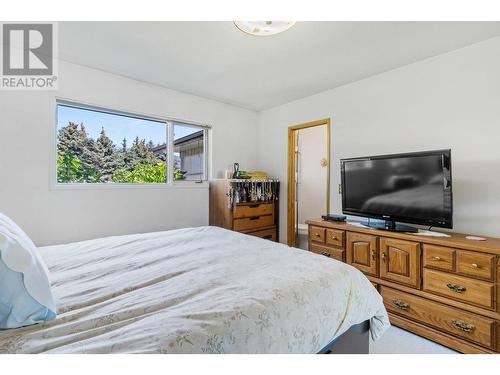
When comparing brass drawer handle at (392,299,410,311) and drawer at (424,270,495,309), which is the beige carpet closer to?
brass drawer handle at (392,299,410,311)

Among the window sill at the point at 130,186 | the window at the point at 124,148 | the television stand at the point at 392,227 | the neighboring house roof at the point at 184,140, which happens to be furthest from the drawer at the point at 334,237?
the neighboring house roof at the point at 184,140

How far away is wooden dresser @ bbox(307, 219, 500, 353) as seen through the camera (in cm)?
166

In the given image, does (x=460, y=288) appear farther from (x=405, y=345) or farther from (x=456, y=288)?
(x=405, y=345)

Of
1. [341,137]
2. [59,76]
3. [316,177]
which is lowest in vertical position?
[316,177]

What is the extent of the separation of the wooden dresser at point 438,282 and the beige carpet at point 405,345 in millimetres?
47

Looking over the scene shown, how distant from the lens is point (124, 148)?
298 centimetres

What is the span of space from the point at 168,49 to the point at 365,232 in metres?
2.45

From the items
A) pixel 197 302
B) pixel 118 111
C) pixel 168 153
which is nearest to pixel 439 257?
pixel 197 302

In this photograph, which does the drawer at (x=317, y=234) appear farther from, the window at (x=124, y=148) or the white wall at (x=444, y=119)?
the window at (x=124, y=148)

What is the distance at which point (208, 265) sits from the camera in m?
1.35

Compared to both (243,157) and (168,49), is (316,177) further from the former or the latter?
(168,49)

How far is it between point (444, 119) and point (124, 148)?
11.1ft

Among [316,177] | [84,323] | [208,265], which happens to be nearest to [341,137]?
[316,177]

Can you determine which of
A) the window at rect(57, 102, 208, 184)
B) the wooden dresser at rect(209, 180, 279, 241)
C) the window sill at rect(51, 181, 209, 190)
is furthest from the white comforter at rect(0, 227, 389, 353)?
the wooden dresser at rect(209, 180, 279, 241)
